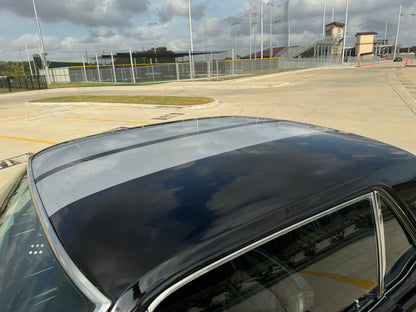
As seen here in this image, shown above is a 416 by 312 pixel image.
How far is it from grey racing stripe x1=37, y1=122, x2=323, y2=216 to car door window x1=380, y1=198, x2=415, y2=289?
0.79m

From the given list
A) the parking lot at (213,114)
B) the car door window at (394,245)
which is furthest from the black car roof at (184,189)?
the parking lot at (213,114)

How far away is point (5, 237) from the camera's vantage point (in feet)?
4.83

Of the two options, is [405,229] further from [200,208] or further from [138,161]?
[138,161]

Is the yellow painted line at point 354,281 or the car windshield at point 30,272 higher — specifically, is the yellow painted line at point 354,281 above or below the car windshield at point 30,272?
below

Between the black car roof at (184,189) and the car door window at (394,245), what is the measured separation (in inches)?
6.7

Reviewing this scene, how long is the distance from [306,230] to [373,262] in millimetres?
528

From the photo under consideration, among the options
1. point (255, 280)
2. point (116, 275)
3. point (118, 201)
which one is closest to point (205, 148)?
point (118, 201)

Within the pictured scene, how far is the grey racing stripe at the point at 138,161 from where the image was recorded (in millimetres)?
1373

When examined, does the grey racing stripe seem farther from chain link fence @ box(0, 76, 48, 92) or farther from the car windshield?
chain link fence @ box(0, 76, 48, 92)

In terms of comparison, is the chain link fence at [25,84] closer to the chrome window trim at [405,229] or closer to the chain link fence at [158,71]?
the chain link fence at [158,71]

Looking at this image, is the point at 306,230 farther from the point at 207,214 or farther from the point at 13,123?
the point at 13,123

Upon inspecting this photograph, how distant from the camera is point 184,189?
134cm

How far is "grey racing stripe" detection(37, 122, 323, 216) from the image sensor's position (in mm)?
1373

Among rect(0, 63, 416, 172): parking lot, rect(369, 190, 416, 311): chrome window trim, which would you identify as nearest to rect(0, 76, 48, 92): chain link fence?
rect(0, 63, 416, 172): parking lot
